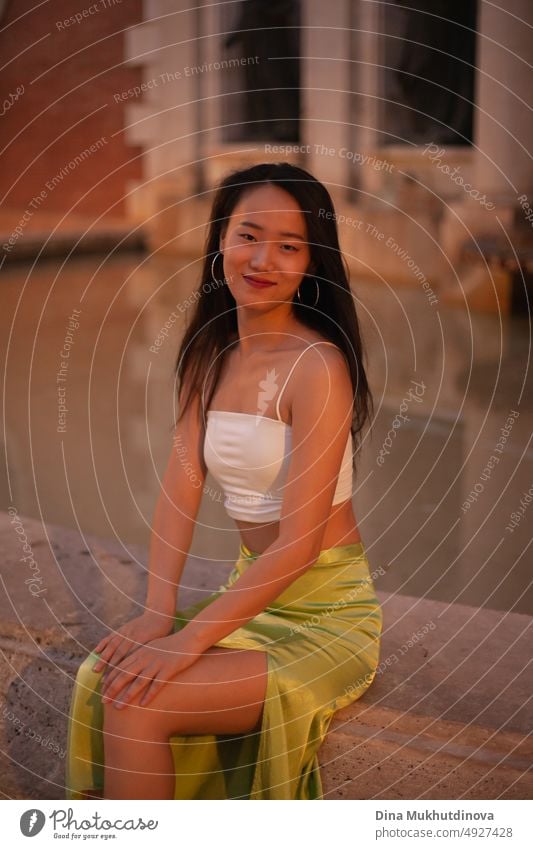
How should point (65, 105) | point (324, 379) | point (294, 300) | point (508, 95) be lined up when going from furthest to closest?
1. point (65, 105)
2. point (508, 95)
3. point (294, 300)
4. point (324, 379)

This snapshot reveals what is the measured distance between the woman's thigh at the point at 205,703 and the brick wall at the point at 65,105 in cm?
1008

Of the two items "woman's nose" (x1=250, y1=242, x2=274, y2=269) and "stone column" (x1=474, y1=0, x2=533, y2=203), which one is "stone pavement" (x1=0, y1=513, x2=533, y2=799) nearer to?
"woman's nose" (x1=250, y1=242, x2=274, y2=269)

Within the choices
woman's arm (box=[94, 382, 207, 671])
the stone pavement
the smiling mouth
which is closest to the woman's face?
the smiling mouth

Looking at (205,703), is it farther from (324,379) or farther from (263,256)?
(263,256)

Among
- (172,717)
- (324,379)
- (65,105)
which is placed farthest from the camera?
(65,105)

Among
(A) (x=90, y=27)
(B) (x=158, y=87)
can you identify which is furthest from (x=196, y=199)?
(A) (x=90, y=27)

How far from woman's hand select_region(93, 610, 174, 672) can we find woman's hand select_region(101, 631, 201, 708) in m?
0.03

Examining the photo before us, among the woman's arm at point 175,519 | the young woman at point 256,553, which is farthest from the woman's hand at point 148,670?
the woman's arm at point 175,519

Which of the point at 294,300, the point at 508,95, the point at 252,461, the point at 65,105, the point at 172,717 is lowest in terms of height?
the point at 172,717

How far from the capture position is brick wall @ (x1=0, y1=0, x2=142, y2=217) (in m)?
11.4

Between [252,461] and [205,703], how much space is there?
0.42m

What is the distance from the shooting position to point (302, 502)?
5.71 feet

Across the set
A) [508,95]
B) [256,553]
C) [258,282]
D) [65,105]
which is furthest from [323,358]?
[65,105]

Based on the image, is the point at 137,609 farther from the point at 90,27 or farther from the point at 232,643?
the point at 90,27
